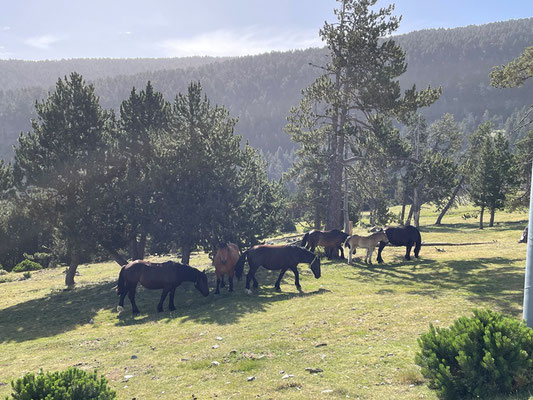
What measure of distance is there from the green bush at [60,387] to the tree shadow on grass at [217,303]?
9245 mm

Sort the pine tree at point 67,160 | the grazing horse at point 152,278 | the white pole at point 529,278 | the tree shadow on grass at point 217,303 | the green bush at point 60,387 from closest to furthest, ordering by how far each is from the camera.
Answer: the green bush at point 60,387 → the white pole at point 529,278 → the tree shadow on grass at point 217,303 → the grazing horse at point 152,278 → the pine tree at point 67,160

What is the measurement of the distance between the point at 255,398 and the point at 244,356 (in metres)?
2.72

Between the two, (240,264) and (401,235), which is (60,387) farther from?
(401,235)

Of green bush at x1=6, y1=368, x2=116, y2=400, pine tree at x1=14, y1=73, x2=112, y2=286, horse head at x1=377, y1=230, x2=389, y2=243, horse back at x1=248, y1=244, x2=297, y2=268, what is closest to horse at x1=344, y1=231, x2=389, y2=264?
horse head at x1=377, y1=230, x2=389, y2=243

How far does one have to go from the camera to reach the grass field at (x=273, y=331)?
984 centimetres

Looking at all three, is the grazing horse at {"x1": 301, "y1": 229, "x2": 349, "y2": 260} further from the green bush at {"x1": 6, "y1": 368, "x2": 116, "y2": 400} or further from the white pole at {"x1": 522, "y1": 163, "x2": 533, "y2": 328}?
the green bush at {"x1": 6, "y1": 368, "x2": 116, "y2": 400}

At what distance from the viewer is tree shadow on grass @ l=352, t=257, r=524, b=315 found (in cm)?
1652

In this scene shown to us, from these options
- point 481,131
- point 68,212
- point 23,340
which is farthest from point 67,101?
point 481,131

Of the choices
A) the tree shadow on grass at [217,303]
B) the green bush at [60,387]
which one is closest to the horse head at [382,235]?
the tree shadow on grass at [217,303]

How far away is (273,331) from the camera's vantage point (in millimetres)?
14039

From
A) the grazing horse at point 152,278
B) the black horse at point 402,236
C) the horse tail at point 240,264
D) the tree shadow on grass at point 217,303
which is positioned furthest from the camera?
the black horse at point 402,236

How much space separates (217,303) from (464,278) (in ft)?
40.8

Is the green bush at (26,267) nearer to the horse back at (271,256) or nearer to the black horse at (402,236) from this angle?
the horse back at (271,256)

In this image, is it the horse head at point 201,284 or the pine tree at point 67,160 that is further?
the pine tree at point 67,160
